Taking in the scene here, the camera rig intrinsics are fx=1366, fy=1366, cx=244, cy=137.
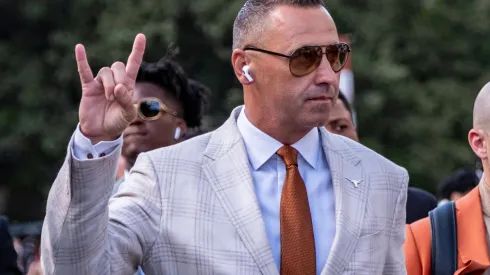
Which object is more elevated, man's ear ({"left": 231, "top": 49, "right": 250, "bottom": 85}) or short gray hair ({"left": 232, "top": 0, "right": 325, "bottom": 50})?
short gray hair ({"left": 232, "top": 0, "right": 325, "bottom": 50})

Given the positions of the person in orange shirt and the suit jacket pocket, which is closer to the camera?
the suit jacket pocket

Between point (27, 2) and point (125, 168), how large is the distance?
65.6ft

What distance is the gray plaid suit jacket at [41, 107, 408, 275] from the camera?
409cm

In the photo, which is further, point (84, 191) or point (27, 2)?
point (27, 2)

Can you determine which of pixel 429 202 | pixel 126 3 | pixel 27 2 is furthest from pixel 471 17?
pixel 429 202

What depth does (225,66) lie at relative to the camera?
81.5ft

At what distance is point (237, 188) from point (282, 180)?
0.57 feet

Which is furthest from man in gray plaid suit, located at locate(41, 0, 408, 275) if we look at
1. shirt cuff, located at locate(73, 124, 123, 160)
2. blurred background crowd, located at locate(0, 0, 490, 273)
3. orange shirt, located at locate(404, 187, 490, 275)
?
blurred background crowd, located at locate(0, 0, 490, 273)

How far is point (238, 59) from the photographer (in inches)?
194

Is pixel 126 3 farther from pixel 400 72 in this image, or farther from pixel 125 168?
pixel 125 168

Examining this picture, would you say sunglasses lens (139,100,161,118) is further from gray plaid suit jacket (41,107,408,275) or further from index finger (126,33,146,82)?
index finger (126,33,146,82)

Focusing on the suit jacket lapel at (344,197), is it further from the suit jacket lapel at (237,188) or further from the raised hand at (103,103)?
the raised hand at (103,103)

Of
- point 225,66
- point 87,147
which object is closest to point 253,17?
point 87,147

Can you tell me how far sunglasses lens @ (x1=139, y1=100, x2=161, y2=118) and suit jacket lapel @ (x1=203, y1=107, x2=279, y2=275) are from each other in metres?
1.88
